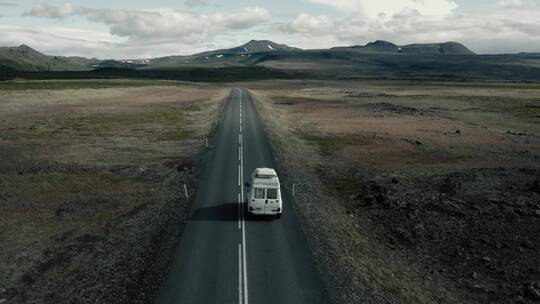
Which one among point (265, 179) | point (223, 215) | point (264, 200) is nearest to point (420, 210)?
point (265, 179)

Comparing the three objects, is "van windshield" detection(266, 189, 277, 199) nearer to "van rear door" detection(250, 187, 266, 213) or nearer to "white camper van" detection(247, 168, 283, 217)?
"white camper van" detection(247, 168, 283, 217)

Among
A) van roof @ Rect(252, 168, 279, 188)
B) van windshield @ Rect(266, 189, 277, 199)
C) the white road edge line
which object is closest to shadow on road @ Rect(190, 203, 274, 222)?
van windshield @ Rect(266, 189, 277, 199)

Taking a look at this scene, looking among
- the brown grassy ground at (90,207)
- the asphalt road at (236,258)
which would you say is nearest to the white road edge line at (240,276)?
the asphalt road at (236,258)

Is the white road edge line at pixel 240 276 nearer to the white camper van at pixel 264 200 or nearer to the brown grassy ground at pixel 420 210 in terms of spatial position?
the white camper van at pixel 264 200

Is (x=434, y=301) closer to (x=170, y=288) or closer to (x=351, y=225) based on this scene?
(x=351, y=225)

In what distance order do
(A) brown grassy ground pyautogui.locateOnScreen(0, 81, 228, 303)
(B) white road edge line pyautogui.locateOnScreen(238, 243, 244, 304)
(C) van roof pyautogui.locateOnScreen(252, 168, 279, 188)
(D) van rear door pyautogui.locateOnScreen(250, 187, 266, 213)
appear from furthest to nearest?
(C) van roof pyautogui.locateOnScreen(252, 168, 279, 188), (D) van rear door pyautogui.locateOnScreen(250, 187, 266, 213), (A) brown grassy ground pyautogui.locateOnScreen(0, 81, 228, 303), (B) white road edge line pyautogui.locateOnScreen(238, 243, 244, 304)

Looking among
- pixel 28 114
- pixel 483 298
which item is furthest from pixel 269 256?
pixel 28 114
